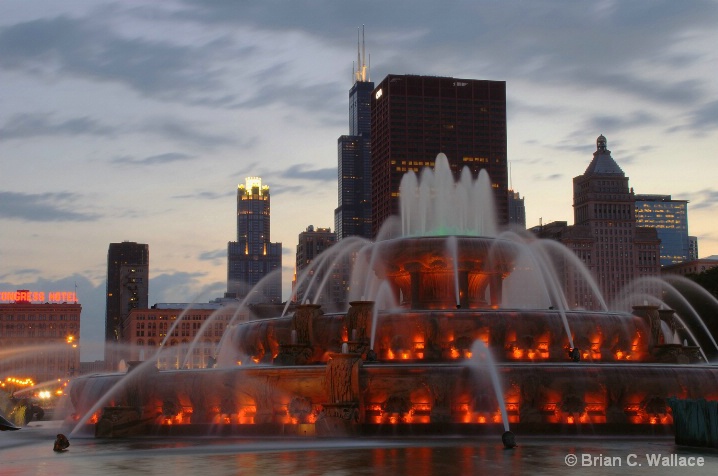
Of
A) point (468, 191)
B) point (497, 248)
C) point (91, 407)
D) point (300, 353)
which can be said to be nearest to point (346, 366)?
point (300, 353)

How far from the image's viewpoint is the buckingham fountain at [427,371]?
35281 mm

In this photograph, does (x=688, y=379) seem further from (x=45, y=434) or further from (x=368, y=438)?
(x=45, y=434)

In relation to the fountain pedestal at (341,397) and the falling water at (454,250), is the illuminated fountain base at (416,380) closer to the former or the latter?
the fountain pedestal at (341,397)

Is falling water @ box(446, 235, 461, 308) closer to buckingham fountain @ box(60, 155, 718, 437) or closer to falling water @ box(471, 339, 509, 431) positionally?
buckingham fountain @ box(60, 155, 718, 437)

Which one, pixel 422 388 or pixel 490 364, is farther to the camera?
pixel 422 388

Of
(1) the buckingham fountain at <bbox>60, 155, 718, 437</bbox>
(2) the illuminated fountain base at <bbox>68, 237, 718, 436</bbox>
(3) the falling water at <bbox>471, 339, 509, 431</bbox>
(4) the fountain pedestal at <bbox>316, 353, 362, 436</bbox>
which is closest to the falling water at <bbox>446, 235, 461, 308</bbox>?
(1) the buckingham fountain at <bbox>60, 155, 718, 437</bbox>

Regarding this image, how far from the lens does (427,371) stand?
1405 inches

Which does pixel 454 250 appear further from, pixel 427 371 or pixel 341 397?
pixel 341 397

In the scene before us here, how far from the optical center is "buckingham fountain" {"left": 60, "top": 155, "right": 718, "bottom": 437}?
3528 cm

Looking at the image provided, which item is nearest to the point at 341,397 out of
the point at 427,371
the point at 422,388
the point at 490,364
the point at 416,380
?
the point at 416,380

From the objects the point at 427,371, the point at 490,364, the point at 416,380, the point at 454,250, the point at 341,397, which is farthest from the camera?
the point at 454,250

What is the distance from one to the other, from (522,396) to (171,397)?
13.0m

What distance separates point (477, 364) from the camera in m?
35.8

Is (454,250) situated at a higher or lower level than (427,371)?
higher
